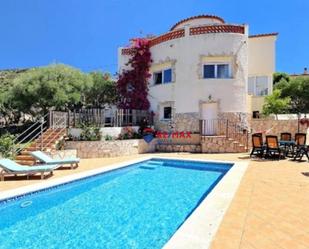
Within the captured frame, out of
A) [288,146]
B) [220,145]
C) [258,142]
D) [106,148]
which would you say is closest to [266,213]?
[258,142]

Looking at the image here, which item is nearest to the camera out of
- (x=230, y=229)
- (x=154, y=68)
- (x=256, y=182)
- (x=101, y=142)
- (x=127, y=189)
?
(x=230, y=229)

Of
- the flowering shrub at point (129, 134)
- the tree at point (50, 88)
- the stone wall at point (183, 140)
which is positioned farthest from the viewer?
the tree at point (50, 88)

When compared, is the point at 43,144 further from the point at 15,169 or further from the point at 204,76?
the point at 204,76

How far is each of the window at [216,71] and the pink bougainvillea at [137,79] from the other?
4852mm

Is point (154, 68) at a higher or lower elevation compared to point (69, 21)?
lower

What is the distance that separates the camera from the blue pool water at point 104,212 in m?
5.25

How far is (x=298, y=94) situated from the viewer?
31.1 metres

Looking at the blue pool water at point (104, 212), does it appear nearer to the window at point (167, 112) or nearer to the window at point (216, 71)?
the window at point (167, 112)

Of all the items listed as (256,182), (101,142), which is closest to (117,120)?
(101,142)

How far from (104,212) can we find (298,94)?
101 ft

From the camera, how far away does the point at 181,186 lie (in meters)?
9.55

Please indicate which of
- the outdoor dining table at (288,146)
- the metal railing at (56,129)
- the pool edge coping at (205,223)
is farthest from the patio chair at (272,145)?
the metal railing at (56,129)

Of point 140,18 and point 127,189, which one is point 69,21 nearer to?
point 140,18

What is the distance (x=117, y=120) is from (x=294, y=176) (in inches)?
482
